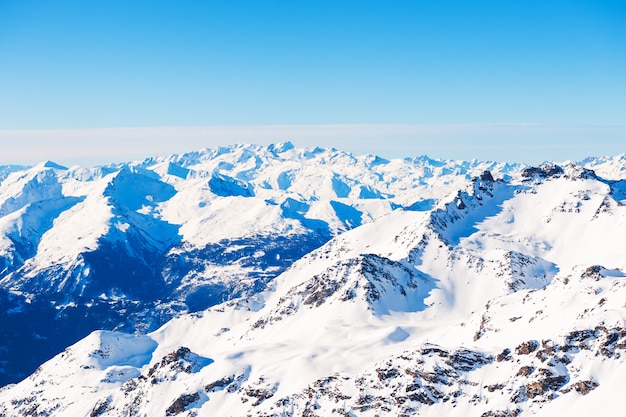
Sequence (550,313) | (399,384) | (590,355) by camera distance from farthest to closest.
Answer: (550,313) < (399,384) < (590,355)

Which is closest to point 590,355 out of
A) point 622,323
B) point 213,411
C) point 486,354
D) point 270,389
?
point 622,323

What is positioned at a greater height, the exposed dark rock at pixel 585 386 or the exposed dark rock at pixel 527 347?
the exposed dark rock at pixel 527 347

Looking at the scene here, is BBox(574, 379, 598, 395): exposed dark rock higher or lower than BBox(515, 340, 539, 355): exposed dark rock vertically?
lower

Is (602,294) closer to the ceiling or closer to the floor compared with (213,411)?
closer to the ceiling

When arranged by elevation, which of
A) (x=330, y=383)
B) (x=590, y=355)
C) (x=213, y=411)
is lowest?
(x=213, y=411)

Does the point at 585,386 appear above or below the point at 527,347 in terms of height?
below

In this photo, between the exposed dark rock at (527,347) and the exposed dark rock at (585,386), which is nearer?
the exposed dark rock at (585,386)

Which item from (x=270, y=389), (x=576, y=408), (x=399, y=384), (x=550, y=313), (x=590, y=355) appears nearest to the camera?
(x=576, y=408)

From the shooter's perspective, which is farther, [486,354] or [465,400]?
[486,354]

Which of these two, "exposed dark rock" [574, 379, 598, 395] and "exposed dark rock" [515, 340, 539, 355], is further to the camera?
"exposed dark rock" [515, 340, 539, 355]

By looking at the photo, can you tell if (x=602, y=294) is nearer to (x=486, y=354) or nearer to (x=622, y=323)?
(x=622, y=323)

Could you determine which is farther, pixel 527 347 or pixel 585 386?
pixel 527 347
